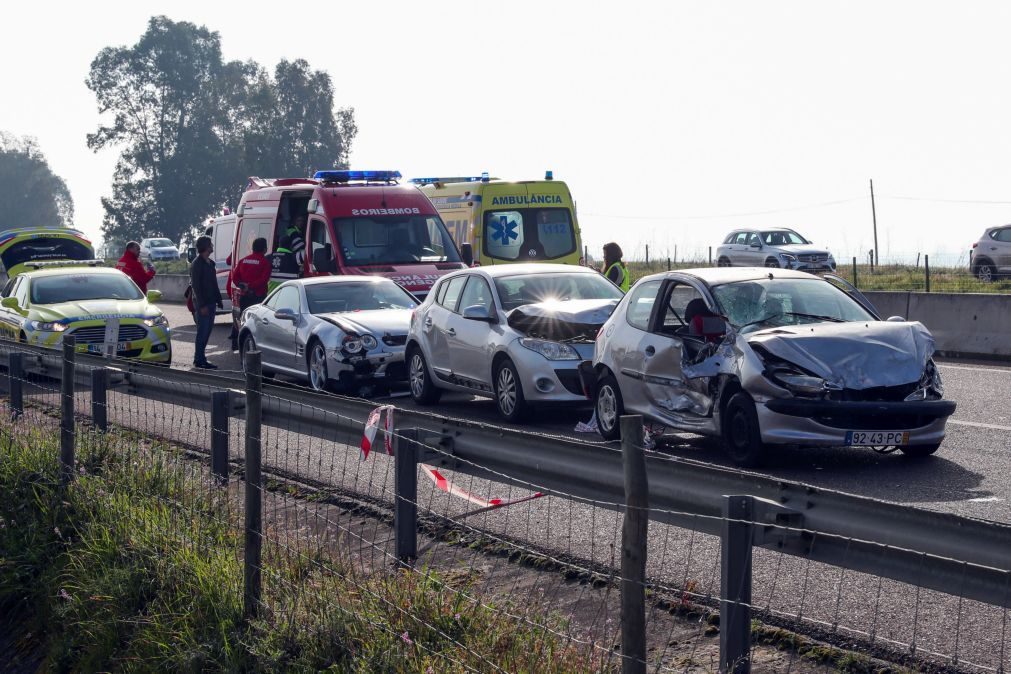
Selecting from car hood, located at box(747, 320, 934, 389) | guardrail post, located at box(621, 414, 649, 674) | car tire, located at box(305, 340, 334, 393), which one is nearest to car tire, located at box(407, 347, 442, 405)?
car tire, located at box(305, 340, 334, 393)

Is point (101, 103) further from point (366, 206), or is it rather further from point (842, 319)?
point (842, 319)

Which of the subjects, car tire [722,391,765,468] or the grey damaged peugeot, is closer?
the grey damaged peugeot

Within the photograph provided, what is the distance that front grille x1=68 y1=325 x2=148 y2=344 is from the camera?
57.9 ft

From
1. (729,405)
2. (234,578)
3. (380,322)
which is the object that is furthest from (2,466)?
(380,322)

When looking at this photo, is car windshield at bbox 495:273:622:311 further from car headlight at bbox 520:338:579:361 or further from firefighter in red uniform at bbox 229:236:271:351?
firefighter in red uniform at bbox 229:236:271:351

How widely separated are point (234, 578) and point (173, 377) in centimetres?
257

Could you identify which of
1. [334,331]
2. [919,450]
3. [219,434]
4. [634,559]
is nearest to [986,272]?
[334,331]

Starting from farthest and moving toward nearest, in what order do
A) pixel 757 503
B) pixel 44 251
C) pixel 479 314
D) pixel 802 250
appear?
pixel 802 250 → pixel 44 251 → pixel 479 314 → pixel 757 503

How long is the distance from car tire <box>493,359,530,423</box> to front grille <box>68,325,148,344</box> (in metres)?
7.18

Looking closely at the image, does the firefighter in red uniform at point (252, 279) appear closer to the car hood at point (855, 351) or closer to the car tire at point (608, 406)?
the car tire at point (608, 406)

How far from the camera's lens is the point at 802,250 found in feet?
127

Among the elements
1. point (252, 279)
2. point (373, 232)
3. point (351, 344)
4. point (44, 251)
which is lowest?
point (351, 344)

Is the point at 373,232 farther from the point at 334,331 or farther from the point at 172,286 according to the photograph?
the point at 172,286

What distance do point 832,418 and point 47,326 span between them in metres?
12.0
